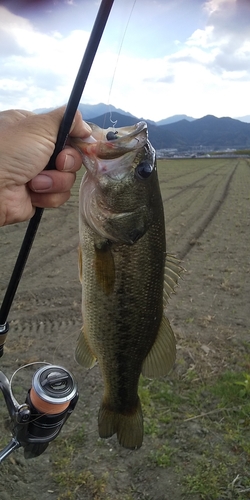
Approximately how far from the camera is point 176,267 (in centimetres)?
223

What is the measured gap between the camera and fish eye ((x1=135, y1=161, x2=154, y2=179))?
204cm

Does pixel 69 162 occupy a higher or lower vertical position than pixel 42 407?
higher

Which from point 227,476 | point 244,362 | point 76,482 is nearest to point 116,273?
point 76,482

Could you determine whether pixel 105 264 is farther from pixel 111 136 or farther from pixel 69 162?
pixel 111 136

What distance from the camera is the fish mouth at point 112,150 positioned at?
2018 millimetres

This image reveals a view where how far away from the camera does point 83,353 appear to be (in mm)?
2338

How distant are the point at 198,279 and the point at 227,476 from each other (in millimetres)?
4222

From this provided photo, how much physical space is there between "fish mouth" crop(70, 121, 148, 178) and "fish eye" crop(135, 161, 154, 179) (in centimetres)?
5

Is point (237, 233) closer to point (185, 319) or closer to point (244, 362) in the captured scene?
point (185, 319)

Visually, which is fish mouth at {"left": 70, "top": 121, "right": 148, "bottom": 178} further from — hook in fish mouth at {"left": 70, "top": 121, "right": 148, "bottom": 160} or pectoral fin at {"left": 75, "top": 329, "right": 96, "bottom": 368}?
pectoral fin at {"left": 75, "top": 329, "right": 96, "bottom": 368}

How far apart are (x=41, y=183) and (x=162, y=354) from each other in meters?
1.13

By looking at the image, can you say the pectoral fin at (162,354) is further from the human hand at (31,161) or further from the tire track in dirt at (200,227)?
the tire track in dirt at (200,227)

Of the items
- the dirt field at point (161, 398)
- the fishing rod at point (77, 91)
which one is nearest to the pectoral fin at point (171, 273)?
the fishing rod at point (77, 91)

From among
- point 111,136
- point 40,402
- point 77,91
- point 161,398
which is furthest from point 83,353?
point 161,398
